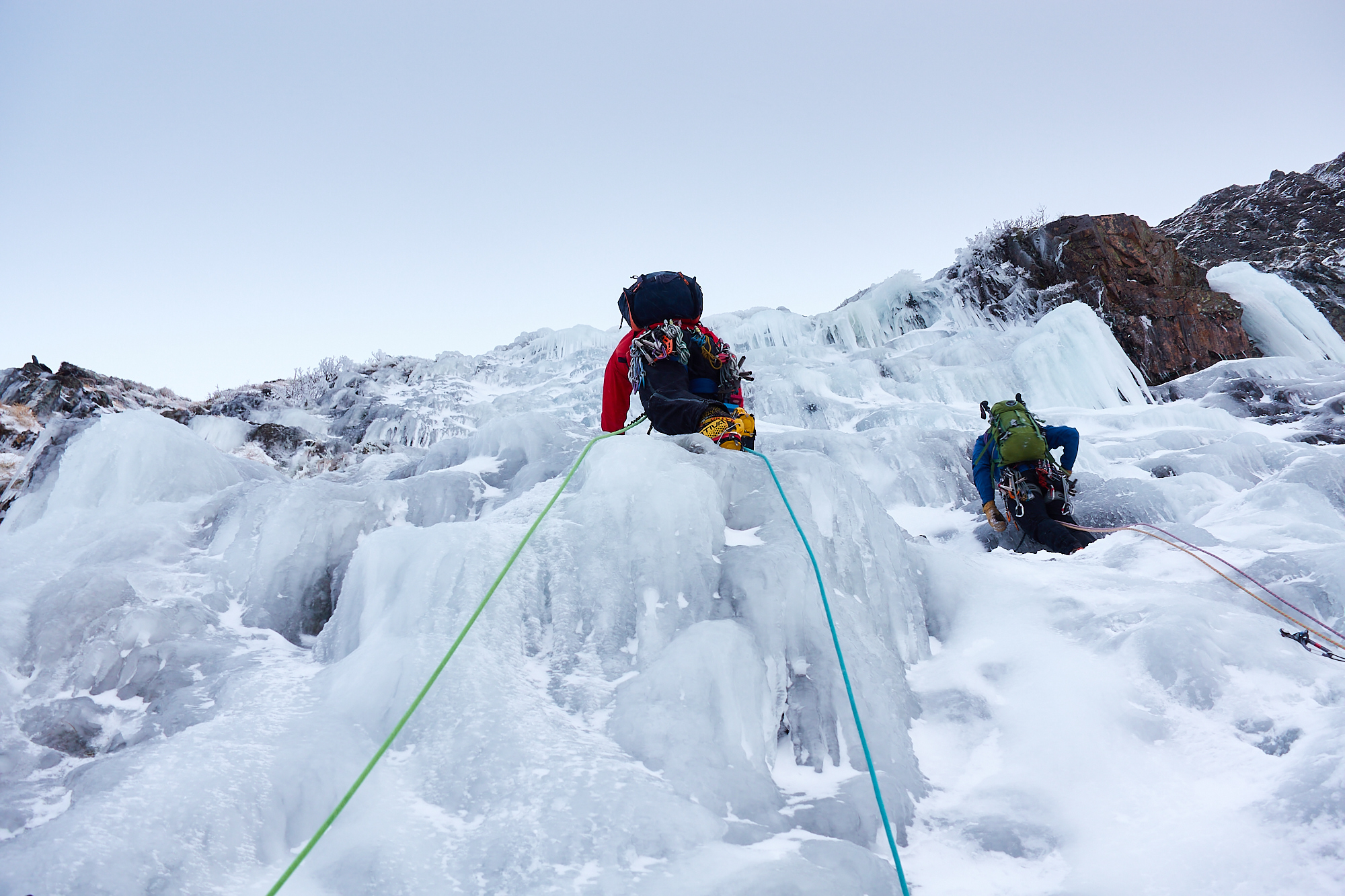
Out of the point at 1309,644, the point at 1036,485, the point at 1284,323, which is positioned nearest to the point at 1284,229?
the point at 1284,323

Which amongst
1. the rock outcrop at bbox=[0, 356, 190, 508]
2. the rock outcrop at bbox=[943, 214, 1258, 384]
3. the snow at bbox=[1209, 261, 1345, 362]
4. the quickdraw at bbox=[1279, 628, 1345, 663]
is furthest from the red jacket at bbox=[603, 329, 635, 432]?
the snow at bbox=[1209, 261, 1345, 362]

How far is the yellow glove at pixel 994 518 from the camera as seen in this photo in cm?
587

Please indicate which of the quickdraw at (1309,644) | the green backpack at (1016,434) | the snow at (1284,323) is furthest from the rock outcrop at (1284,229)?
the quickdraw at (1309,644)

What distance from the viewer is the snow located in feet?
47.3

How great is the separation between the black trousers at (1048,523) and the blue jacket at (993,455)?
1.18 ft

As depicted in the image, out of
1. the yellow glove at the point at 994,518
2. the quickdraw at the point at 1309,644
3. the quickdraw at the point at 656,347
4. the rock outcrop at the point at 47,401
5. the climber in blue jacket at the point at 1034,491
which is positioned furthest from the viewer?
the rock outcrop at the point at 47,401

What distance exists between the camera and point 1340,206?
22.5 meters

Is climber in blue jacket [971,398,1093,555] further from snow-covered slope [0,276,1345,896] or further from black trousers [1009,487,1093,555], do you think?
snow-covered slope [0,276,1345,896]

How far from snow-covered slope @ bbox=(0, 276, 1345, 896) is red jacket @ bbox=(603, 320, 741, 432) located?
1.07 metres

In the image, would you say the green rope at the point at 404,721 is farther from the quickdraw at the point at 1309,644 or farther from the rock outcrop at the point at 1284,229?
the rock outcrop at the point at 1284,229

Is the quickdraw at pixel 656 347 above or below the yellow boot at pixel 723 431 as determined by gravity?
above

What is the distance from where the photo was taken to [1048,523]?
17.4ft

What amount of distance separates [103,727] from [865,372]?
1221 centimetres

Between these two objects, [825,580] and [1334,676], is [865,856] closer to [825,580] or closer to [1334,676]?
[825,580]
